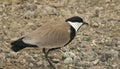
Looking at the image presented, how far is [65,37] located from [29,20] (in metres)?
2.04

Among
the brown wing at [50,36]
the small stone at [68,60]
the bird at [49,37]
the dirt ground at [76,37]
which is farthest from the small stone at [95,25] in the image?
the brown wing at [50,36]

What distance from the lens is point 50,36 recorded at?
6.38 meters

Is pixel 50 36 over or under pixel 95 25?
over

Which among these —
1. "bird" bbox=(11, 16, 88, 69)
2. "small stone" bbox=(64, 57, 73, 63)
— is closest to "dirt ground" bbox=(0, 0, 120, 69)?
"small stone" bbox=(64, 57, 73, 63)

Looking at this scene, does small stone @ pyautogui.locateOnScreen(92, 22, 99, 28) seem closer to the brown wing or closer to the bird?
the bird

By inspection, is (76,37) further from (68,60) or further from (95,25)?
(68,60)

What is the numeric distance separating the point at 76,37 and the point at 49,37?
5.08 feet

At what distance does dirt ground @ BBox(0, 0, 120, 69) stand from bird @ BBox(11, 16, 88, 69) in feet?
2.23

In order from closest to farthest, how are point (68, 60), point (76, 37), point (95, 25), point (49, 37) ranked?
point (49, 37) < point (68, 60) < point (76, 37) < point (95, 25)

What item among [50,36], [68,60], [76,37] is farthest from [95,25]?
[50,36]

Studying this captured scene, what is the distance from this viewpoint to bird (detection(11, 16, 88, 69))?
245 inches

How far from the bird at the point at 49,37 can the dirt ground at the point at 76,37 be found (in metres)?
0.68

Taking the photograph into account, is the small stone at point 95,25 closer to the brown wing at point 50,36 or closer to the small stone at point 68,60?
the small stone at point 68,60

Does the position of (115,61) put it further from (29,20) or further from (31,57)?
(29,20)
